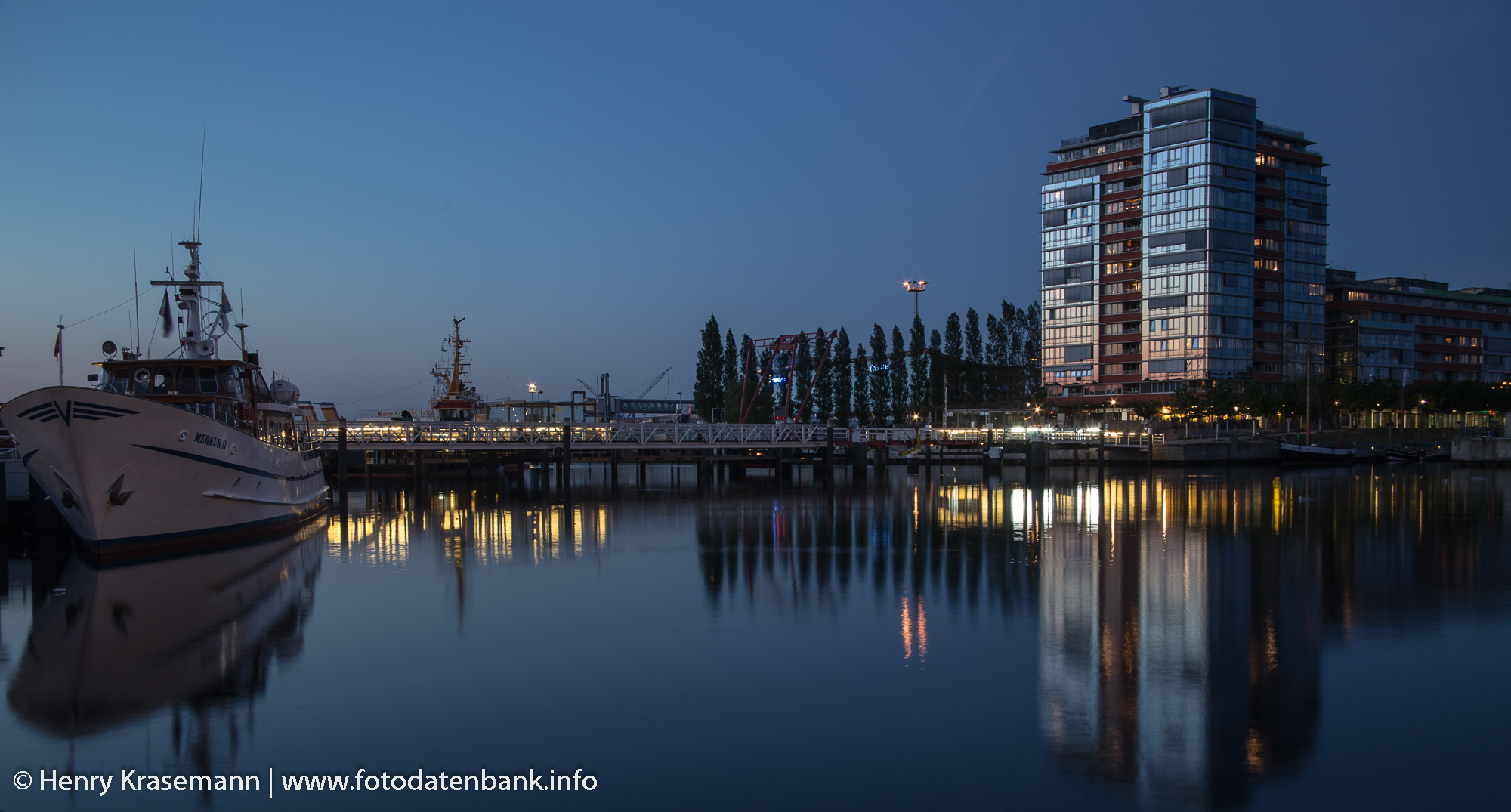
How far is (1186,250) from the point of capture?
305 ft

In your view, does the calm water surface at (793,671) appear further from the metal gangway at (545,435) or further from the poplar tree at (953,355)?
the poplar tree at (953,355)

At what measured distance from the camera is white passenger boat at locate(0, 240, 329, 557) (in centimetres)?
2005

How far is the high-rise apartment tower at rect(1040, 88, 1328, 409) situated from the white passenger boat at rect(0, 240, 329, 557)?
288 feet

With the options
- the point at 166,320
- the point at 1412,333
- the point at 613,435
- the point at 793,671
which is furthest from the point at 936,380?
the point at 793,671

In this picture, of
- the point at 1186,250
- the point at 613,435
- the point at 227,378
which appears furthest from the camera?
the point at 1186,250

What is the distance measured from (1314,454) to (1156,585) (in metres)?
63.3

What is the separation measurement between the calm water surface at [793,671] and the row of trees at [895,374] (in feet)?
232

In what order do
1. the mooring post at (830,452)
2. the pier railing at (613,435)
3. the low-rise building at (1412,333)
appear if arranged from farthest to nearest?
the low-rise building at (1412,333) < the mooring post at (830,452) < the pier railing at (613,435)

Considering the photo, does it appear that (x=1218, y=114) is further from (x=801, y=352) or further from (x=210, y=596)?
(x=210, y=596)

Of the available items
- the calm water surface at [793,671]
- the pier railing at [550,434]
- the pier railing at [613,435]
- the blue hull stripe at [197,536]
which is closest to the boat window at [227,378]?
the blue hull stripe at [197,536]

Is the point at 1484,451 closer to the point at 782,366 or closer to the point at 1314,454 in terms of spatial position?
the point at 1314,454

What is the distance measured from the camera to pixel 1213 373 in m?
91.8

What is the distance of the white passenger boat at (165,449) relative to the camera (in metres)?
20.0

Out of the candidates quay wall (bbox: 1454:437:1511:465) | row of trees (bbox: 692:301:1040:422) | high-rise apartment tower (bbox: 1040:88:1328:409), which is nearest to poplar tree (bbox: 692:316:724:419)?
row of trees (bbox: 692:301:1040:422)
